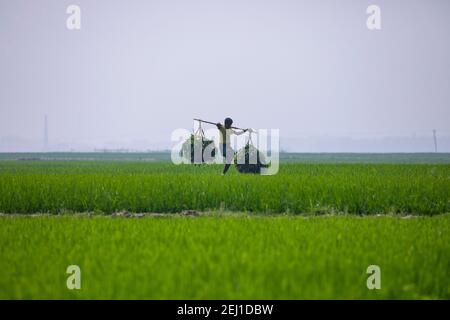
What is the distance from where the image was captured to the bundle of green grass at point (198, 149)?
782 inches

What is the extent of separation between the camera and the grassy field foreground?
4.00 m

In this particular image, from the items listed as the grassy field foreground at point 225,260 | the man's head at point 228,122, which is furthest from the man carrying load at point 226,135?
the grassy field foreground at point 225,260

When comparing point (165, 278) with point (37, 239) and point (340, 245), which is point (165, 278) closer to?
point (340, 245)

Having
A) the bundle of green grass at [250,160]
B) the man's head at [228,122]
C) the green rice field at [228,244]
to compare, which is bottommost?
the green rice field at [228,244]

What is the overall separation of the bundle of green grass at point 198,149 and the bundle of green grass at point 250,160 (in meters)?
3.24

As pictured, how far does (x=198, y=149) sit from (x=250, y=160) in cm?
462

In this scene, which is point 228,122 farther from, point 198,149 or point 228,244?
point 228,244

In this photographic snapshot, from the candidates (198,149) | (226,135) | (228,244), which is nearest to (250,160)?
(226,135)

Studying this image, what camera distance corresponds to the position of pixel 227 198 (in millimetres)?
10539

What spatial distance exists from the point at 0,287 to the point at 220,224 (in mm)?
3697

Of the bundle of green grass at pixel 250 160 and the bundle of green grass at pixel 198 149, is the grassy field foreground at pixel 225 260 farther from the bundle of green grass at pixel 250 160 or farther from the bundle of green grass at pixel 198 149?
the bundle of green grass at pixel 198 149

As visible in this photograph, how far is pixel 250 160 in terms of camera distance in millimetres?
16344

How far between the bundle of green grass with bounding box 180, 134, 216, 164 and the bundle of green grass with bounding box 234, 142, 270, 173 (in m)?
3.24

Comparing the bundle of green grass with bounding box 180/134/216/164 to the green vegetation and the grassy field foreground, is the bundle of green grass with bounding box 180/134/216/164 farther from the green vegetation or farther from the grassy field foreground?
the grassy field foreground
